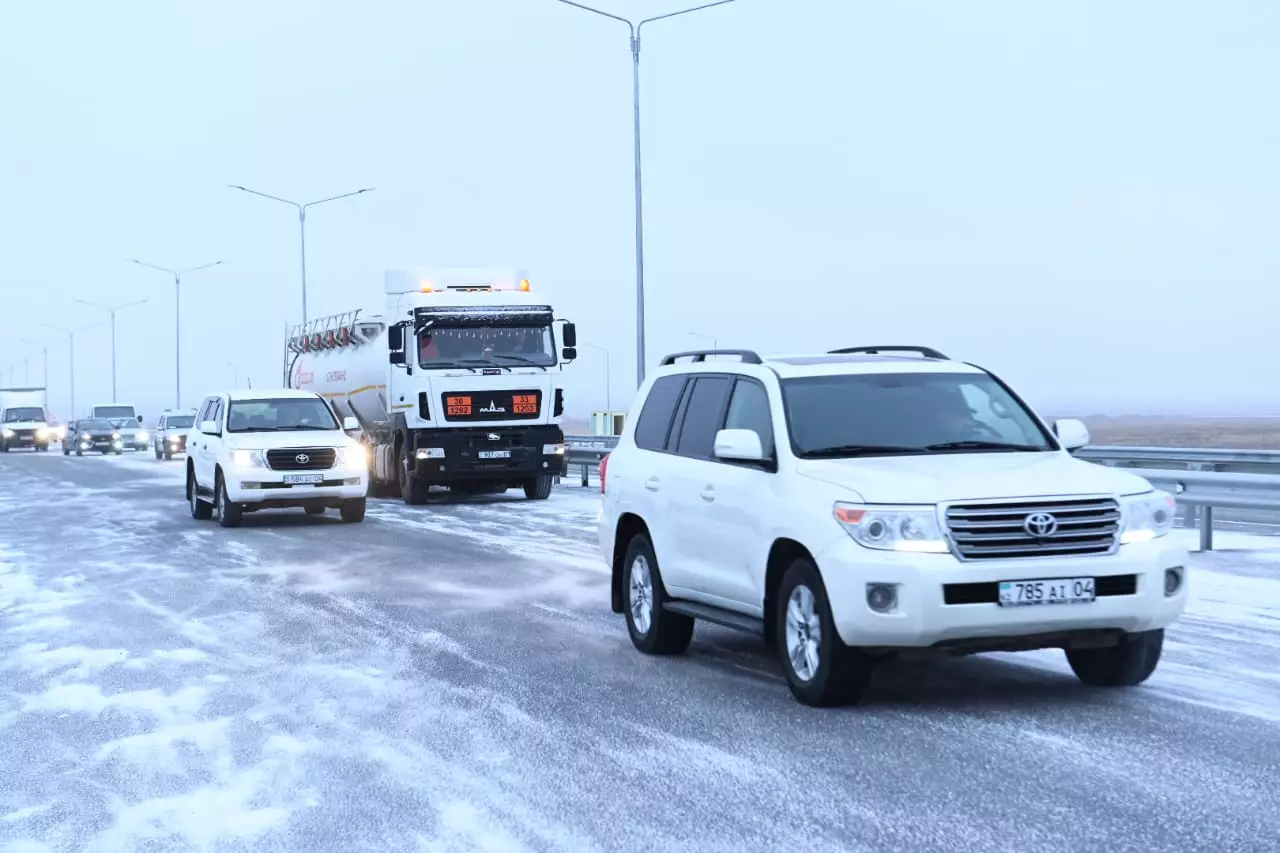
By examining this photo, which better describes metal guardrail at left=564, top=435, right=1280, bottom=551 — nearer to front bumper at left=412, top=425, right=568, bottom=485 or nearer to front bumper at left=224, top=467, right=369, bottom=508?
front bumper at left=412, top=425, right=568, bottom=485

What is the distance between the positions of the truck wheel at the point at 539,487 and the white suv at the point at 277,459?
5.30 meters

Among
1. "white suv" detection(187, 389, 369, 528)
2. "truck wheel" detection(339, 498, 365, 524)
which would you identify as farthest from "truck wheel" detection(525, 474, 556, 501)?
"truck wheel" detection(339, 498, 365, 524)

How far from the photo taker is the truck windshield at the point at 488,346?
91.4 ft

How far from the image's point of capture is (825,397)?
9.68 meters

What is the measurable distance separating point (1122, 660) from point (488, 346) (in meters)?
19.8

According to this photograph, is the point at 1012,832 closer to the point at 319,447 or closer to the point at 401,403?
the point at 319,447

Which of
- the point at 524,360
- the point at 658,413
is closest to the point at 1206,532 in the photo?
the point at 658,413

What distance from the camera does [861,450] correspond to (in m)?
9.28

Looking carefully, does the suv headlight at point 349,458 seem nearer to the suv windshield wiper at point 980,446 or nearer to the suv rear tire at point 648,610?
the suv rear tire at point 648,610

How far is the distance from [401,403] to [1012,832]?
23.0 meters

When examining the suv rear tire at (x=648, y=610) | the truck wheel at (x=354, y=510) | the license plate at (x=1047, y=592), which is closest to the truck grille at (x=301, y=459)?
the truck wheel at (x=354, y=510)

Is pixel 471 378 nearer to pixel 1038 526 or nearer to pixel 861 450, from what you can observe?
pixel 861 450

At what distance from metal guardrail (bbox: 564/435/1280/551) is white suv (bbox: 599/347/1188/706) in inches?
280

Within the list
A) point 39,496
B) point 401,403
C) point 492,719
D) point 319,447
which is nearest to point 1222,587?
point 492,719
